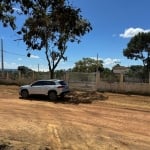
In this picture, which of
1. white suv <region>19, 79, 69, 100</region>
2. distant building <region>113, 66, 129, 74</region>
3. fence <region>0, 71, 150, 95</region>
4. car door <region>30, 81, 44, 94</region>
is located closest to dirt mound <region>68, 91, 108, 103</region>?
white suv <region>19, 79, 69, 100</region>

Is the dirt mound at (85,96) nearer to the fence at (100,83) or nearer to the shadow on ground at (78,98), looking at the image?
the shadow on ground at (78,98)

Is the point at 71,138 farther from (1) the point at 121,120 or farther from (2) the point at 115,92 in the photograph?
(2) the point at 115,92

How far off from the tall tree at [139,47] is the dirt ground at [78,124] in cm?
3122

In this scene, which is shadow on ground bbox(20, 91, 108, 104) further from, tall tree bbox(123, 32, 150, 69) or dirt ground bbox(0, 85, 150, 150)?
tall tree bbox(123, 32, 150, 69)

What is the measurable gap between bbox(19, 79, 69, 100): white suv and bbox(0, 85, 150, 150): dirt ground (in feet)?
1.93

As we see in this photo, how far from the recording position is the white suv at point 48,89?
1261 inches

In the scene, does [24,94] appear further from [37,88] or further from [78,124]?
[78,124]

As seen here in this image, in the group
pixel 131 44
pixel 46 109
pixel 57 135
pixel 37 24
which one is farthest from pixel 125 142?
pixel 131 44

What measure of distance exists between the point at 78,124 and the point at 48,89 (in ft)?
42.2

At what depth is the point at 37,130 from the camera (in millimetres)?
17219

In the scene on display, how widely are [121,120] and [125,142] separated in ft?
20.7

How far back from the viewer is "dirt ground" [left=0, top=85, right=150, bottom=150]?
14.8m

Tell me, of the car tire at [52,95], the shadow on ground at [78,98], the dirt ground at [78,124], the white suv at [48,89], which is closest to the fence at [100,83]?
the shadow on ground at [78,98]

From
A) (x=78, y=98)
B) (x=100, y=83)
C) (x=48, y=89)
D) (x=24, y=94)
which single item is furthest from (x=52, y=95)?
(x=100, y=83)
